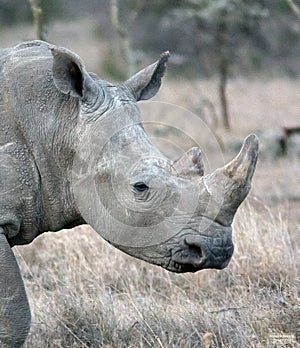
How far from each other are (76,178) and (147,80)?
2.47 ft

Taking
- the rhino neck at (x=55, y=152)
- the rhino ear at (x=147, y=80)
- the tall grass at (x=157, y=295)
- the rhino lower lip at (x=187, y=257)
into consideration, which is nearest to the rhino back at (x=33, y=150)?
the rhino neck at (x=55, y=152)

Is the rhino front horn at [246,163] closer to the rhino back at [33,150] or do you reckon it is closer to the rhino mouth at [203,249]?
the rhino mouth at [203,249]

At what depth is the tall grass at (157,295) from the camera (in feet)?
19.2

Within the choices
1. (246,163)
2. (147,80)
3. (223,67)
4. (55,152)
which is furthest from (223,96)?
(246,163)

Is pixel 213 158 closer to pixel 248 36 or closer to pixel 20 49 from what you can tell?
pixel 20 49

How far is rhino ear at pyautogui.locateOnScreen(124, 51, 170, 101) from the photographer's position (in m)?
5.70

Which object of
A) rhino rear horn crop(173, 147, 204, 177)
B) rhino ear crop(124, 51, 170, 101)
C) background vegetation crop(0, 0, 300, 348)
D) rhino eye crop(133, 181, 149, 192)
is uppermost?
rhino ear crop(124, 51, 170, 101)

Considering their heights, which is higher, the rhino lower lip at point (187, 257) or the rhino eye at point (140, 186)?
the rhino eye at point (140, 186)

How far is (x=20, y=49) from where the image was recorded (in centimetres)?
572

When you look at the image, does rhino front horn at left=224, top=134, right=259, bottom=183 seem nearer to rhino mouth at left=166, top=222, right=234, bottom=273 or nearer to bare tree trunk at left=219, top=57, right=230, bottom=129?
rhino mouth at left=166, top=222, right=234, bottom=273

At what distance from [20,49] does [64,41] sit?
25.1 metres

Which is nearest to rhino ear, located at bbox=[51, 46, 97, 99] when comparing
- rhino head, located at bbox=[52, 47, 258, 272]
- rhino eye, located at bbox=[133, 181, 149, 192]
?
rhino head, located at bbox=[52, 47, 258, 272]

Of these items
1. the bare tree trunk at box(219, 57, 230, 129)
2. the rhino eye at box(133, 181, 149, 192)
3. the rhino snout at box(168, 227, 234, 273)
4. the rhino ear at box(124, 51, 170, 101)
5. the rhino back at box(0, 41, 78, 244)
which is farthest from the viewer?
the bare tree trunk at box(219, 57, 230, 129)

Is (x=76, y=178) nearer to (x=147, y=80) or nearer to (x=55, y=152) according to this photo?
(x=55, y=152)
